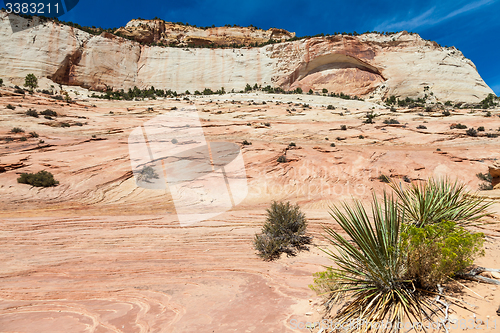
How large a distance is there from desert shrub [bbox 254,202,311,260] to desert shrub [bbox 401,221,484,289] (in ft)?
10.3

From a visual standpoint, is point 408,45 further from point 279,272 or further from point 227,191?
point 279,272

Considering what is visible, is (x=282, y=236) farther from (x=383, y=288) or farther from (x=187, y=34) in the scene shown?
(x=187, y=34)

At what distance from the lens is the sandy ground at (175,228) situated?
3.38 m

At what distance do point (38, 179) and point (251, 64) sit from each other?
43.5 m

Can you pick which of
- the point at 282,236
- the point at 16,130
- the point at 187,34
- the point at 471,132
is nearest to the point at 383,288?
the point at 282,236

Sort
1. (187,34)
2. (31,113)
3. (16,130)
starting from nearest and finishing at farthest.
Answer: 1. (16,130)
2. (31,113)
3. (187,34)

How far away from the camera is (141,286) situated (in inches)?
171

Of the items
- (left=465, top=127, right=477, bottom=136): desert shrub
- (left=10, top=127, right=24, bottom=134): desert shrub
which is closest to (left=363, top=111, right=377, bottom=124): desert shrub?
(left=465, top=127, right=477, bottom=136): desert shrub

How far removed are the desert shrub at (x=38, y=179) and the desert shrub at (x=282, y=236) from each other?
904 cm

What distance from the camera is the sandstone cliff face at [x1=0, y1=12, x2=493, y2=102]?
36969 millimetres

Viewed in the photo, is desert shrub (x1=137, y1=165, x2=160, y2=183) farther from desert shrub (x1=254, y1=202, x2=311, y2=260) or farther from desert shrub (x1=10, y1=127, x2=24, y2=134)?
desert shrub (x1=10, y1=127, x2=24, y2=134)

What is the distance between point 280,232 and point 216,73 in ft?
148

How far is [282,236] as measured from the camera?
5.88 metres

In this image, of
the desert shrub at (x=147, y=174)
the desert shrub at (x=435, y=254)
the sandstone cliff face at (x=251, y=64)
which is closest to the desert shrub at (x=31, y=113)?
the desert shrub at (x=147, y=174)
